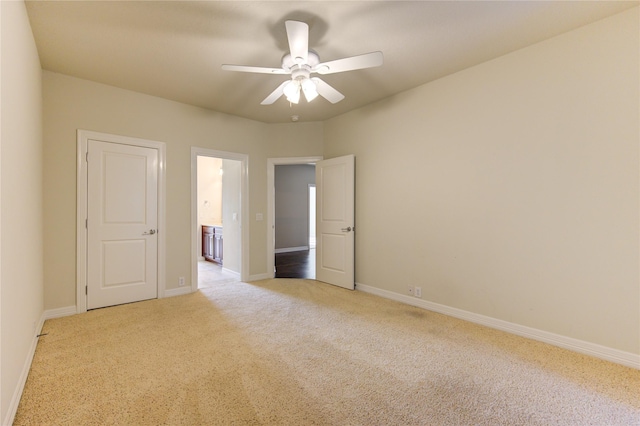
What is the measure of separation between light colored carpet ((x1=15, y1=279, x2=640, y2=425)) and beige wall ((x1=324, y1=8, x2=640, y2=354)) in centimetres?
45

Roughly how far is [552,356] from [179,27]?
4.14 meters

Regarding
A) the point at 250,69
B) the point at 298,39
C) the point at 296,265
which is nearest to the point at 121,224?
the point at 250,69

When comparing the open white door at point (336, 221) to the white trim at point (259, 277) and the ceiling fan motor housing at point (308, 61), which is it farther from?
the ceiling fan motor housing at point (308, 61)

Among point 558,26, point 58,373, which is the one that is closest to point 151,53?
point 58,373

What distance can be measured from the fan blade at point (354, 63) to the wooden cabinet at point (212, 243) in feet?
15.2

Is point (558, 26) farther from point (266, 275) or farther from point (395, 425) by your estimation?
point (266, 275)

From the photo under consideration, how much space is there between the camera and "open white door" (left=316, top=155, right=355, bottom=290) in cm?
438

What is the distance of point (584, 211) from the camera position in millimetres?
2414

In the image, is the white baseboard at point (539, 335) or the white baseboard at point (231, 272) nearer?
the white baseboard at point (539, 335)

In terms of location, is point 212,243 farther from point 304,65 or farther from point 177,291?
point 304,65

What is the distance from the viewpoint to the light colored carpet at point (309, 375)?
5.50 ft

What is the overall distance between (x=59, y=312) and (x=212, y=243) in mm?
3357

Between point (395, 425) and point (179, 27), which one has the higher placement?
point (179, 27)

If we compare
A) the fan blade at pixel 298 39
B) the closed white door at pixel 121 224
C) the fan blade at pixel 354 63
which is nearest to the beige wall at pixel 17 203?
the closed white door at pixel 121 224
